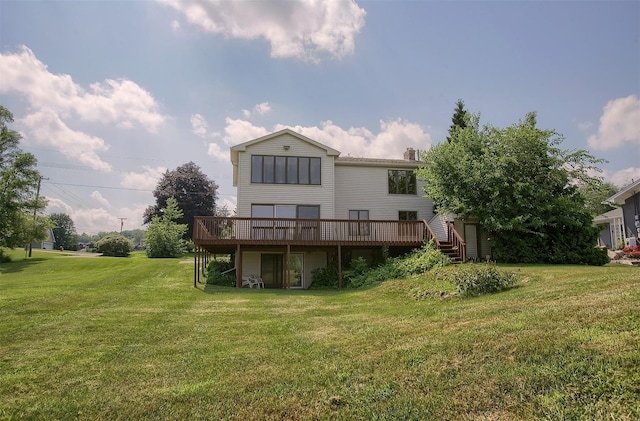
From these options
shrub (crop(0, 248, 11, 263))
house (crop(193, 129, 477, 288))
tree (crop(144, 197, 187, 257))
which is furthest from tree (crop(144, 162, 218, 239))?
house (crop(193, 129, 477, 288))

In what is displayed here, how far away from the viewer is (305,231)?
17.8 meters

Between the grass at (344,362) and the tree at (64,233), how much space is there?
75500mm

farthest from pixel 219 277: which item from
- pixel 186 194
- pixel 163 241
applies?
pixel 186 194

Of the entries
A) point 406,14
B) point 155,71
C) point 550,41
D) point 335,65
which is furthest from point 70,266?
point 550,41

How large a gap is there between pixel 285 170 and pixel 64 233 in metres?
81.2

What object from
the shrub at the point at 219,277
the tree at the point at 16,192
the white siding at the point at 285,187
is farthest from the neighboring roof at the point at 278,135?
the tree at the point at 16,192

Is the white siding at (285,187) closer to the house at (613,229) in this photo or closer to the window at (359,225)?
the window at (359,225)

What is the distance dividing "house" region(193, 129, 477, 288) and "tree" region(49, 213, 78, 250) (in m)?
65.6

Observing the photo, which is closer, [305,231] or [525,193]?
[525,193]

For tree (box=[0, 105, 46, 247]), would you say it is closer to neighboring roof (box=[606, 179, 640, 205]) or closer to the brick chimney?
the brick chimney

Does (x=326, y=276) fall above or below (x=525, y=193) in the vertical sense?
below


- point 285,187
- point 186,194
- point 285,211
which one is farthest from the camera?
point 186,194

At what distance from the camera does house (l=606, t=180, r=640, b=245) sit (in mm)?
20602

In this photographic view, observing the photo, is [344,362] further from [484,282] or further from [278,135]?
[278,135]
